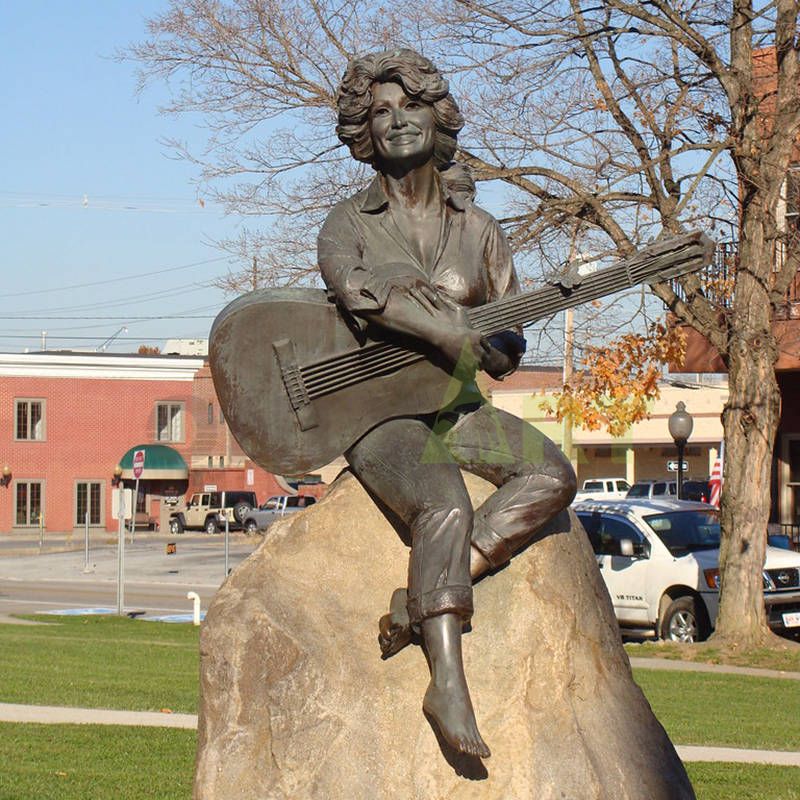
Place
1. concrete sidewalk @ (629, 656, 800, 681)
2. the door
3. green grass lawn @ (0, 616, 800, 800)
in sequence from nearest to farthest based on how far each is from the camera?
1. green grass lawn @ (0, 616, 800, 800)
2. concrete sidewalk @ (629, 656, 800, 681)
3. the door

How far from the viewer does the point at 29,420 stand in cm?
5241

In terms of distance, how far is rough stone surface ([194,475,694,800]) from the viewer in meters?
5.03

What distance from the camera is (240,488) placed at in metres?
54.5

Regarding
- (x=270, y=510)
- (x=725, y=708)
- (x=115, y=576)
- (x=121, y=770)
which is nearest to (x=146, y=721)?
(x=121, y=770)

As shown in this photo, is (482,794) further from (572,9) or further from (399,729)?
(572,9)

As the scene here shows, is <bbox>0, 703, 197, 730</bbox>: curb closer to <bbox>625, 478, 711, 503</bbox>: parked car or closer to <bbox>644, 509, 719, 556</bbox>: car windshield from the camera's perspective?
<bbox>644, 509, 719, 556</bbox>: car windshield

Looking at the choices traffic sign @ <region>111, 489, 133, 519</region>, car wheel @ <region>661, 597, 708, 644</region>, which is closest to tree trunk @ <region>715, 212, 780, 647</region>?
car wheel @ <region>661, 597, 708, 644</region>

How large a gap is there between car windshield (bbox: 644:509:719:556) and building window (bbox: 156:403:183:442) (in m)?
38.2

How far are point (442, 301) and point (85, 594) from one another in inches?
898

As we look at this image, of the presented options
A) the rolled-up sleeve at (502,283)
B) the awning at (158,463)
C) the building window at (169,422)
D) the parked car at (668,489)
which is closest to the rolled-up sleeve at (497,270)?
the rolled-up sleeve at (502,283)

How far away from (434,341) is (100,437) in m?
49.3

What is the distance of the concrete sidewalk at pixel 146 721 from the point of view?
9305mm

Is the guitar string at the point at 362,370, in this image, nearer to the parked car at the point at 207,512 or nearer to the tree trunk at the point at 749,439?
the tree trunk at the point at 749,439

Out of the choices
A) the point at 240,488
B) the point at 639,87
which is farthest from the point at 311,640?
the point at 240,488
